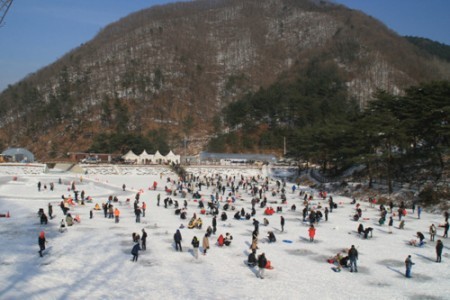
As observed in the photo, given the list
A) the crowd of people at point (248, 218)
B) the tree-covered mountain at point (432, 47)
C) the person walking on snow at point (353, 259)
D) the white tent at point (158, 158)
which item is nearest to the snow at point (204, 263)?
the person walking on snow at point (353, 259)

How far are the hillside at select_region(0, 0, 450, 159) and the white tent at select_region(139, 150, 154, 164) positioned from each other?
30.0m

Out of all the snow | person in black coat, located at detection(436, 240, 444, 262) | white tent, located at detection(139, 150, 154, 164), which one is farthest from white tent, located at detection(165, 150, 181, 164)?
person in black coat, located at detection(436, 240, 444, 262)

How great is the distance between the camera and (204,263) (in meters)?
16.5

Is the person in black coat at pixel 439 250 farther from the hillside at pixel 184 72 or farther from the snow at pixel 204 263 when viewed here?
the hillside at pixel 184 72

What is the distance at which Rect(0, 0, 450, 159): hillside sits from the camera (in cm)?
11300

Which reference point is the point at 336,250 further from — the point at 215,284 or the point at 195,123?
the point at 195,123

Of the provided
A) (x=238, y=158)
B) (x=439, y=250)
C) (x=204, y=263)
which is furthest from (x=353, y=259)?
(x=238, y=158)

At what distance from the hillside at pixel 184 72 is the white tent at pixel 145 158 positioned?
98.5 ft

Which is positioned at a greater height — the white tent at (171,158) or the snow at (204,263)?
the white tent at (171,158)

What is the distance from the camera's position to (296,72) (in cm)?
15412

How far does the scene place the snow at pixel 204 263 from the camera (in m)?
13.2

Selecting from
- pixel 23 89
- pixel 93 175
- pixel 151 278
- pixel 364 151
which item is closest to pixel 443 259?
pixel 151 278

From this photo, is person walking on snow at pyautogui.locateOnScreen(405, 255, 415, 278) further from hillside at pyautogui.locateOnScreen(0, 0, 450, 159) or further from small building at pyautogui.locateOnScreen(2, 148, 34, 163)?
hillside at pyautogui.locateOnScreen(0, 0, 450, 159)

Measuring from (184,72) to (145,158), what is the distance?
3297 inches
